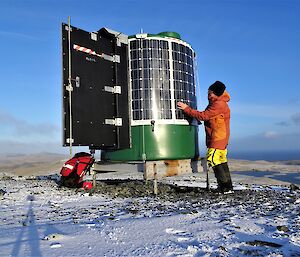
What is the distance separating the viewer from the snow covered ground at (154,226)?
3.17 metres

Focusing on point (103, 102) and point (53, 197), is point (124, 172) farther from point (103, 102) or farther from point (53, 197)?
point (53, 197)

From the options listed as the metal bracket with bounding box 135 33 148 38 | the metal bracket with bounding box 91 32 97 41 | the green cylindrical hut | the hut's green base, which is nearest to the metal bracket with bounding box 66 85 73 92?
the metal bracket with bounding box 91 32 97 41

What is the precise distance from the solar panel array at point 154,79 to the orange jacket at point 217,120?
17.3 ft

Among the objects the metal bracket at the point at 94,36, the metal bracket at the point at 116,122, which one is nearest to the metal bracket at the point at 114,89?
the metal bracket at the point at 116,122

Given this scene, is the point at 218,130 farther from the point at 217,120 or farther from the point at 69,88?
the point at 69,88

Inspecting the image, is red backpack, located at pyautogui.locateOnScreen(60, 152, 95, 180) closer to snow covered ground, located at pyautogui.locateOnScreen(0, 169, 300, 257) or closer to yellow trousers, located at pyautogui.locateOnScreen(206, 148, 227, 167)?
snow covered ground, located at pyautogui.locateOnScreen(0, 169, 300, 257)

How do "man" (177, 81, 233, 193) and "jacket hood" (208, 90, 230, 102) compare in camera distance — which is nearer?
"man" (177, 81, 233, 193)

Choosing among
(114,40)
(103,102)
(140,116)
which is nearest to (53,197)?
(103,102)

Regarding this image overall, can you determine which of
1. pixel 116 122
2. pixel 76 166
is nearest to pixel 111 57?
pixel 116 122

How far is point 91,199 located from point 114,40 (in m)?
5.25

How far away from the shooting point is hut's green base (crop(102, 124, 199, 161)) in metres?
12.5

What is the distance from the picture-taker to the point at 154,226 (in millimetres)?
4082

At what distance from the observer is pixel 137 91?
41.0 ft

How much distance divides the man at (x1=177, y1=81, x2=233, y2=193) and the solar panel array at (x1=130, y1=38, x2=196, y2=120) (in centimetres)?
520
